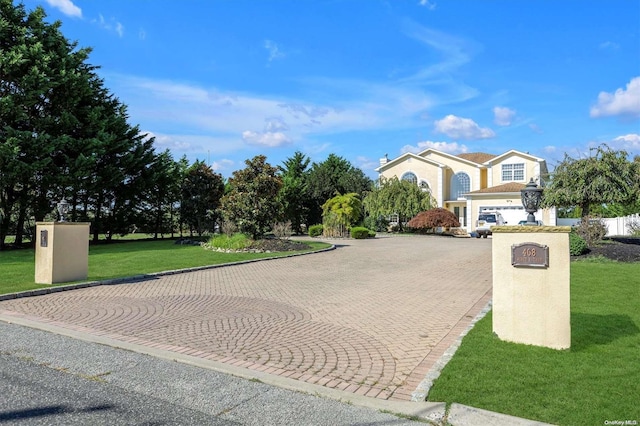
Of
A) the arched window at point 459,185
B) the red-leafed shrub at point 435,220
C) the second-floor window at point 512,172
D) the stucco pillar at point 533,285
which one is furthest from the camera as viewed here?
the arched window at point 459,185

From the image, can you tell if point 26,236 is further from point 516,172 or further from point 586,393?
point 516,172

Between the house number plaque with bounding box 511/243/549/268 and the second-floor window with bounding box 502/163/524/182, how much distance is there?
3817 cm

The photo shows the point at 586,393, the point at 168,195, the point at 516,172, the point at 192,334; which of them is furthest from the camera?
the point at 516,172

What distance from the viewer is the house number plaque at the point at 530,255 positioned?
5.18 m

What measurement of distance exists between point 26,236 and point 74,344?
2678 centimetres

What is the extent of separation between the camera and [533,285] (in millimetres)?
5316

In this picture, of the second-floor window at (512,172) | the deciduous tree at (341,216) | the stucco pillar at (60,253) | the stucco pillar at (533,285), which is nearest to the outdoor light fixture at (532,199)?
the stucco pillar at (533,285)

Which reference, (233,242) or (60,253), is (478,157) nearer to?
(233,242)

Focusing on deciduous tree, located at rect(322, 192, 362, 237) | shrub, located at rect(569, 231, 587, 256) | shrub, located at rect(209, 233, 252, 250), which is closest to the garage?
deciduous tree, located at rect(322, 192, 362, 237)

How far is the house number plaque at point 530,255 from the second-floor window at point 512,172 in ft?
125

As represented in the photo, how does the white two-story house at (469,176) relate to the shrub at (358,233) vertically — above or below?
above

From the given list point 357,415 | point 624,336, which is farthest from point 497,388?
point 624,336

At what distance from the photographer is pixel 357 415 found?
12.2 ft

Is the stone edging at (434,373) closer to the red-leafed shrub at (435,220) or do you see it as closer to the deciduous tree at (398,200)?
the red-leafed shrub at (435,220)
